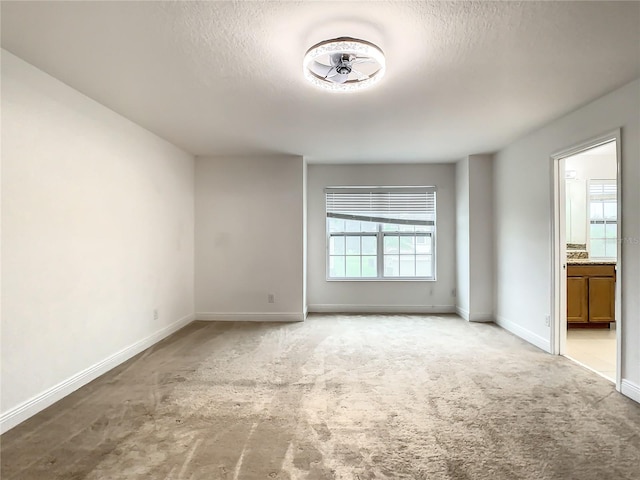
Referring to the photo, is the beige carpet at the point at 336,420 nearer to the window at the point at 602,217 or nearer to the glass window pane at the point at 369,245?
the glass window pane at the point at 369,245

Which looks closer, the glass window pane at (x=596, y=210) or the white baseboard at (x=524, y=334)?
the white baseboard at (x=524, y=334)

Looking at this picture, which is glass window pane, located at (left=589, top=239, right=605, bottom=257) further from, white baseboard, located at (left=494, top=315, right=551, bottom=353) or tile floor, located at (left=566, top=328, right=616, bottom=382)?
white baseboard, located at (left=494, top=315, right=551, bottom=353)

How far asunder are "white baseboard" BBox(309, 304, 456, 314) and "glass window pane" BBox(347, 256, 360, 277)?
533 mm

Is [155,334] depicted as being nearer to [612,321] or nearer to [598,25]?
[598,25]

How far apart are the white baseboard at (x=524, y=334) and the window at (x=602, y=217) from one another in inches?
81.0

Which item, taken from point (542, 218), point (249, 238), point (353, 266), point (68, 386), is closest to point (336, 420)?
point (68, 386)

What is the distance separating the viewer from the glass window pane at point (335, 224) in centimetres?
571

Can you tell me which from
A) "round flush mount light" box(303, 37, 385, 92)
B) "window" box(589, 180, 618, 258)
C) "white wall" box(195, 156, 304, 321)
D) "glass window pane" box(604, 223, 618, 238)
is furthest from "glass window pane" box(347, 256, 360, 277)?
"glass window pane" box(604, 223, 618, 238)

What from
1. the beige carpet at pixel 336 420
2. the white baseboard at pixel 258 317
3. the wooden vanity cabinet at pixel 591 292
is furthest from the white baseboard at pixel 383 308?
the beige carpet at pixel 336 420

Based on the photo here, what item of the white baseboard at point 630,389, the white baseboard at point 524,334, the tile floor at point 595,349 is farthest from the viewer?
the white baseboard at point 524,334

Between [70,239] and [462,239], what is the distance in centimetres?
497

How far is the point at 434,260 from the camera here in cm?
563

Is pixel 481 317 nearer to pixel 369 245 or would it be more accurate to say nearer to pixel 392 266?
pixel 392 266

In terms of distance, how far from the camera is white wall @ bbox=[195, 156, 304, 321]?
505 centimetres
